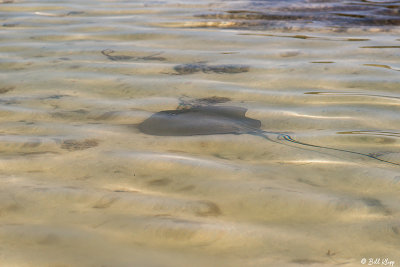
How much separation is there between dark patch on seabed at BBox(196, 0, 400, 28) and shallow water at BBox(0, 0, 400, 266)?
14.0 inches

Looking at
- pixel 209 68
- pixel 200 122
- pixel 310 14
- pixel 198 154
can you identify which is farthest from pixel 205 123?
pixel 310 14

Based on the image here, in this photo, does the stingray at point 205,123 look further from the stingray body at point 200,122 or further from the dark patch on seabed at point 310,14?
the dark patch on seabed at point 310,14

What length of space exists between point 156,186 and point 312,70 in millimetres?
1336

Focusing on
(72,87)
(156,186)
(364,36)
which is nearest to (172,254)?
(156,186)

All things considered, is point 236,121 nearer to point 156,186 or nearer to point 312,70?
point 156,186

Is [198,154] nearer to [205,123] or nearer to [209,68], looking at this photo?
[205,123]

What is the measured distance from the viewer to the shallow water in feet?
3.49

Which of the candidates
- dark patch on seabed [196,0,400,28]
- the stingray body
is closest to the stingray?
the stingray body

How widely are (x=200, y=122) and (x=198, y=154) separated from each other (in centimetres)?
27

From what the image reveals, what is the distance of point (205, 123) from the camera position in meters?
1.81

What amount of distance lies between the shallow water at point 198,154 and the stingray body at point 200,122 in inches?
1.8
